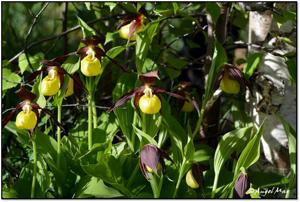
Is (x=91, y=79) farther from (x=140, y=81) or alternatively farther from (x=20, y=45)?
(x=20, y=45)

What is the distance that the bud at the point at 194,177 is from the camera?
57.1 inches

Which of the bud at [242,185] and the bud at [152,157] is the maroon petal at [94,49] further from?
the bud at [242,185]

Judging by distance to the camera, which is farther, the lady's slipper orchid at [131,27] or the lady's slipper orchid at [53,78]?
the lady's slipper orchid at [131,27]

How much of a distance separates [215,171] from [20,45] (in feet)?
4.42

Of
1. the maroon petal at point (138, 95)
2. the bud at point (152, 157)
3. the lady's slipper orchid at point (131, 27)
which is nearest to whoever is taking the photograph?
the bud at point (152, 157)

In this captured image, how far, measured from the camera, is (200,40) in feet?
8.27

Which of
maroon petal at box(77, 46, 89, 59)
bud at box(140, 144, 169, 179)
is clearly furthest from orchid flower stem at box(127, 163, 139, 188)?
maroon petal at box(77, 46, 89, 59)

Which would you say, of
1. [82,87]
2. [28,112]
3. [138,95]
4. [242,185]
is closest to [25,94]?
[28,112]

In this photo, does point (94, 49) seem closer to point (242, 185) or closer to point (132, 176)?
point (132, 176)

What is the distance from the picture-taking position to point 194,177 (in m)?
1.46

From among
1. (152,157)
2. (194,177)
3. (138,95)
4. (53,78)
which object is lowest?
(194,177)

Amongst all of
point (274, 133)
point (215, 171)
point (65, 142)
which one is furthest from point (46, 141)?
point (274, 133)

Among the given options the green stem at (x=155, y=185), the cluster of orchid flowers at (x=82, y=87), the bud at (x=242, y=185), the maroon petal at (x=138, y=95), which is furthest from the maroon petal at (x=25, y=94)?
the bud at (x=242, y=185)

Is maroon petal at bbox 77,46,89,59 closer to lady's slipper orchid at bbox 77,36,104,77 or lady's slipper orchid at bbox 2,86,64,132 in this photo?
lady's slipper orchid at bbox 77,36,104,77
